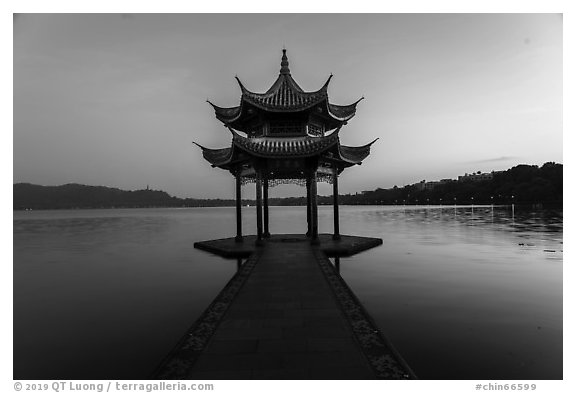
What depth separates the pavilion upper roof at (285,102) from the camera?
56.5 ft

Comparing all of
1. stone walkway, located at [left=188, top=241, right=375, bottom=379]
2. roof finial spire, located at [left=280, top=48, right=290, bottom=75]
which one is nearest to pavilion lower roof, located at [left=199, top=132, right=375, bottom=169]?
roof finial spire, located at [left=280, top=48, right=290, bottom=75]

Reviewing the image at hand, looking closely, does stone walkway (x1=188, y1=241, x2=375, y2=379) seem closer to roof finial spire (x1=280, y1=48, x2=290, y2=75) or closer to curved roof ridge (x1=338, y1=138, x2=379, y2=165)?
curved roof ridge (x1=338, y1=138, x2=379, y2=165)

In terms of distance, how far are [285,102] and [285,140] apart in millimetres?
2269

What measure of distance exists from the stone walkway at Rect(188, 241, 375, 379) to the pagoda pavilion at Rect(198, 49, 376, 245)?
8.74 m

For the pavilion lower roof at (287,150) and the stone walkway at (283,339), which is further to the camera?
the pavilion lower roof at (287,150)

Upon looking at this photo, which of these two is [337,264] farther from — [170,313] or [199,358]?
[199,358]

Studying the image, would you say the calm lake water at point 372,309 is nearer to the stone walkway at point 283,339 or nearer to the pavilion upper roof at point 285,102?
the stone walkway at point 283,339

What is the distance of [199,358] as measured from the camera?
16.6ft

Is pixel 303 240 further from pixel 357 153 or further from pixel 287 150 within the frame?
pixel 357 153

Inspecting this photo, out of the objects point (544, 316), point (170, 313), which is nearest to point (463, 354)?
point (544, 316)

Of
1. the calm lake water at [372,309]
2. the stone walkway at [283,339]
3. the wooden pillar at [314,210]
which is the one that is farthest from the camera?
the wooden pillar at [314,210]

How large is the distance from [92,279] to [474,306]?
1573 cm

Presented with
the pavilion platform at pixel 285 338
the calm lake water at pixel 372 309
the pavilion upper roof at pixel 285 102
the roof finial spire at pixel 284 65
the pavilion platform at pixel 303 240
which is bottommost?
the calm lake water at pixel 372 309

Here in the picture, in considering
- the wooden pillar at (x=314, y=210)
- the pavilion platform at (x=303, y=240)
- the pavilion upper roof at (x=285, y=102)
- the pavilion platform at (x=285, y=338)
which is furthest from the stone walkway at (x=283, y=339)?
the pavilion upper roof at (x=285, y=102)
